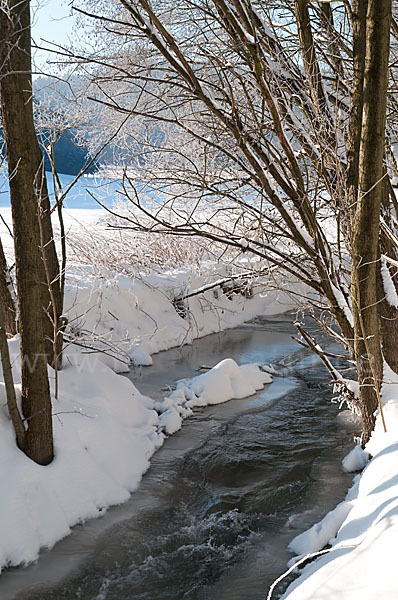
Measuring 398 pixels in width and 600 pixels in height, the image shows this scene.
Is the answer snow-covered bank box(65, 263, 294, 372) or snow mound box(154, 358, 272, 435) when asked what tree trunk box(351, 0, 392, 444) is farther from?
snow-covered bank box(65, 263, 294, 372)

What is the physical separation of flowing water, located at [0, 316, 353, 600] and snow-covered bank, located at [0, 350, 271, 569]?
129 mm

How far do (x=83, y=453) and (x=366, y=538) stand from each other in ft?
9.58

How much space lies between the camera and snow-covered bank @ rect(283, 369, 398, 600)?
1.92 m

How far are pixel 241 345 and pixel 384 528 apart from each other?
7.65 meters

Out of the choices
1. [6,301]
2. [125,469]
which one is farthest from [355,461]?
[6,301]

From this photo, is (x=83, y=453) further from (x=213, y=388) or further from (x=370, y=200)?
(x=370, y=200)

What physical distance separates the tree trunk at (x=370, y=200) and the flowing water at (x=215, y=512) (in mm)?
1268

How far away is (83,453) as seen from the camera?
484cm

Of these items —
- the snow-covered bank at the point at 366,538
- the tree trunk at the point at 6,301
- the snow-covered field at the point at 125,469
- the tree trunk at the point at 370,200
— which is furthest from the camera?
the tree trunk at the point at 6,301

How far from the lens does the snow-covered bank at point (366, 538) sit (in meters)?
1.92

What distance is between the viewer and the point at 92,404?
5.60m

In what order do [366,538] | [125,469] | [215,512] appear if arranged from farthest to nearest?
1. [125,469]
2. [215,512]
3. [366,538]

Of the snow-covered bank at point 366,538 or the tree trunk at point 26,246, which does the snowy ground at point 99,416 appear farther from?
the snow-covered bank at point 366,538

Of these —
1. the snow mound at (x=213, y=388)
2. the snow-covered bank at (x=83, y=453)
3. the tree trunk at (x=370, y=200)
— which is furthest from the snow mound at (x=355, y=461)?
the snow mound at (x=213, y=388)
